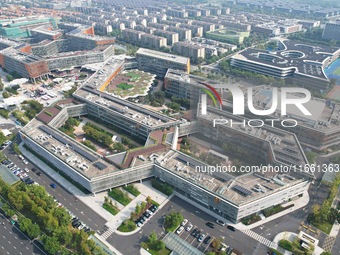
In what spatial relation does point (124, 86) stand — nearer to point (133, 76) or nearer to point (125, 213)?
point (133, 76)

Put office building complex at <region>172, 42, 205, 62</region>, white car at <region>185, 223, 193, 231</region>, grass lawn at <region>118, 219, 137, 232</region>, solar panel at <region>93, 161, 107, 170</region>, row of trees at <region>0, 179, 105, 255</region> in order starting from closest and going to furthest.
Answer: row of trees at <region>0, 179, 105, 255</region> → grass lawn at <region>118, 219, 137, 232</region> → white car at <region>185, 223, 193, 231</region> → solar panel at <region>93, 161, 107, 170</region> → office building complex at <region>172, 42, 205, 62</region>

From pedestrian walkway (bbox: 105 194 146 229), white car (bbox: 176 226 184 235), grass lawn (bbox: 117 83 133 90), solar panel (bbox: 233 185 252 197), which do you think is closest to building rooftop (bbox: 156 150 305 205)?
solar panel (bbox: 233 185 252 197)

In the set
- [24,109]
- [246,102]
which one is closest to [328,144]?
[246,102]

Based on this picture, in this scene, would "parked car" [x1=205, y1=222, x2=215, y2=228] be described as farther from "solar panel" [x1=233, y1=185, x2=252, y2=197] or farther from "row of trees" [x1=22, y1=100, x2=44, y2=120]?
"row of trees" [x1=22, y1=100, x2=44, y2=120]

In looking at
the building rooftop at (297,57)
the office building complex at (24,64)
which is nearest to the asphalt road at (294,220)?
the building rooftop at (297,57)

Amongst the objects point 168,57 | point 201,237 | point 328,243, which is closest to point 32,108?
point 168,57

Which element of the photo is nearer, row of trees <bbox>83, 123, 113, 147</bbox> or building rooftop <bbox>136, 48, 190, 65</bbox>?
row of trees <bbox>83, 123, 113, 147</bbox>

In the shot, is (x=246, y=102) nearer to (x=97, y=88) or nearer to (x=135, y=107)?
(x=135, y=107)
